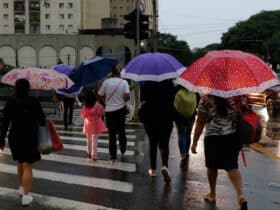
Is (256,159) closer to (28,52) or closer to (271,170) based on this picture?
(271,170)

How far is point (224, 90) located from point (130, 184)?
100.0 inches

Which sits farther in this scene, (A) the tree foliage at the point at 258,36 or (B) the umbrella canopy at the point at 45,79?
(A) the tree foliage at the point at 258,36

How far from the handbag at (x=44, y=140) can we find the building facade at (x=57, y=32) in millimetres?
75535

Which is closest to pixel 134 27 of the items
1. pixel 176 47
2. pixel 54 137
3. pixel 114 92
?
pixel 114 92

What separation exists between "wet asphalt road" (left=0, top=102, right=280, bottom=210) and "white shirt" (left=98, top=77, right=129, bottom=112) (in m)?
0.99

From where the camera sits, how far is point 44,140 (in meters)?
6.97

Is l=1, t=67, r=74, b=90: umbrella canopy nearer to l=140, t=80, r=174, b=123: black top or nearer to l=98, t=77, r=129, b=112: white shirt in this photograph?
l=98, t=77, r=129, b=112: white shirt

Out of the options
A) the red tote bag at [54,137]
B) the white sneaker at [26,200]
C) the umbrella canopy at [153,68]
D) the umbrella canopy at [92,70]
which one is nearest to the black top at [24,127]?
the red tote bag at [54,137]

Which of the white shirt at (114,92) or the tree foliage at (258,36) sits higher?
the tree foliage at (258,36)

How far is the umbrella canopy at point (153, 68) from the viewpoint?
26.7ft

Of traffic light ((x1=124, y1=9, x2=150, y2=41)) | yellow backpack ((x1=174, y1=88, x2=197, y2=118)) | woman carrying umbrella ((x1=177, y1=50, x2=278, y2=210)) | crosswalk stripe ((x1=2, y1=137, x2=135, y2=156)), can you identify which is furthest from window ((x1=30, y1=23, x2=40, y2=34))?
woman carrying umbrella ((x1=177, y1=50, x2=278, y2=210))

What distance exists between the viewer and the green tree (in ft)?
373

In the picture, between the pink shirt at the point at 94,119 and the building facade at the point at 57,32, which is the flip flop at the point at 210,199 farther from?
the building facade at the point at 57,32

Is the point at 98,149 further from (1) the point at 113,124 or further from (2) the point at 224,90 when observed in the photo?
(2) the point at 224,90
